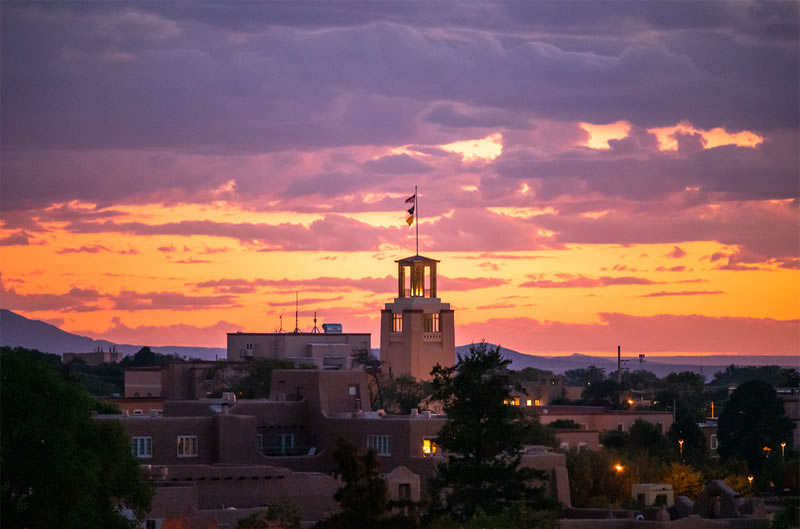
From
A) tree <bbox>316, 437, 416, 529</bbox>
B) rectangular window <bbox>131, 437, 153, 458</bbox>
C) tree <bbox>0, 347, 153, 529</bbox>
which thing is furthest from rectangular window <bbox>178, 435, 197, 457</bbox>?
tree <bbox>316, 437, 416, 529</bbox>

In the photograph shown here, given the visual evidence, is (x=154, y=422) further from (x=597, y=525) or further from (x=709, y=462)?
(x=709, y=462)

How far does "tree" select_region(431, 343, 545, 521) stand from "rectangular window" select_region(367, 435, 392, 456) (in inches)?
416

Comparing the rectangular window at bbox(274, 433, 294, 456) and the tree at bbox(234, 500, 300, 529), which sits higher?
the rectangular window at bbox(274, 433, 294, 456)

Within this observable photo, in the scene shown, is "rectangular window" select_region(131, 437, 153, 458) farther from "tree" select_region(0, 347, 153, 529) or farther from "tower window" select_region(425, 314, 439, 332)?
"tower window" select_region(425, 314, 439, 332)

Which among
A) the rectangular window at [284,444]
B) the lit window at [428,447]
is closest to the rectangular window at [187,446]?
the rectangular window at [284,444]

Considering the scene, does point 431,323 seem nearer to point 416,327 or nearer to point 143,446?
point 416,327

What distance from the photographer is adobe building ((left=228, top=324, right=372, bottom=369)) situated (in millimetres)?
147375

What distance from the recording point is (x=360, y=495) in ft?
104

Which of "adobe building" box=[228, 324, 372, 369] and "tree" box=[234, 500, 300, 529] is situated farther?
"adobe building" box=[228, 324, 372, 369]

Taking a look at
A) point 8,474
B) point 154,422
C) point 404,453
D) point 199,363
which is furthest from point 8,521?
point 199,363

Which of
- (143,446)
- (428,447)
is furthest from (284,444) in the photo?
(143,446)

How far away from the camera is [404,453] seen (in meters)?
74.9

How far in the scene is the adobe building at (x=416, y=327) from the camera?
14050 cm

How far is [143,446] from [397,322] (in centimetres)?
7210
